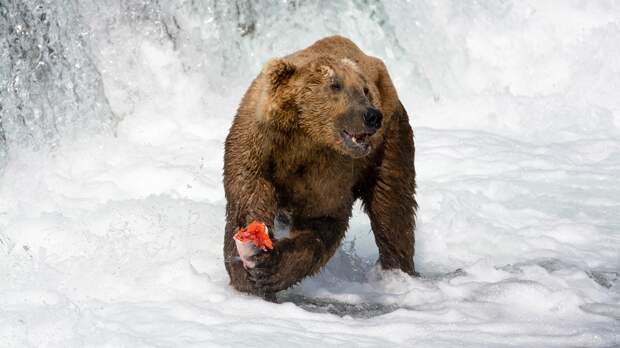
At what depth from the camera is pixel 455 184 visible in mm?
11016

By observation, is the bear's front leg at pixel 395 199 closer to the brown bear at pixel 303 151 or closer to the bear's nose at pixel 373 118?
the brown bear at pixel 303 151

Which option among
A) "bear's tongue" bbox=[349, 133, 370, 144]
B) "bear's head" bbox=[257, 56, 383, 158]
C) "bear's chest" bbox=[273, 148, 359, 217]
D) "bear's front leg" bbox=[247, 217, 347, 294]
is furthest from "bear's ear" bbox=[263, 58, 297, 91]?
"bear's front leg" bbox=[247, 217, 347, 294]

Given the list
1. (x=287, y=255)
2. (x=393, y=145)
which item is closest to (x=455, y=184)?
(x=393, y=145)

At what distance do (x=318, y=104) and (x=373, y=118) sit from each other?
0.38m

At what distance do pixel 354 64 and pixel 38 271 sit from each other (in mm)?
2404

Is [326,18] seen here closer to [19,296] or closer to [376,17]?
[376,17]

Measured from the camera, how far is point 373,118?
6363 millimetres

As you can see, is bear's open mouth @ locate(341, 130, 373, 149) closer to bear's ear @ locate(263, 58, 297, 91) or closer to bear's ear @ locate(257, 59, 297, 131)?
bear's ear @ locate(257, 59, 297, 131)

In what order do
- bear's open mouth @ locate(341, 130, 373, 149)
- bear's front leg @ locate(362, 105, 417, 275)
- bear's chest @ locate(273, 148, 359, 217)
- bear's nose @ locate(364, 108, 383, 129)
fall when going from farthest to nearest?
1. bear's front leg @ locate(362, 105, 417, 275)
2. bear's chest @ locate(273, 148, 359, 217)
3. bear's open mouth @ locate(341, 130, 373, 149)
4. bear's nose @ locate(364, 108, 383, 129)

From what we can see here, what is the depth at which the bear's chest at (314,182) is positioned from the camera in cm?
673

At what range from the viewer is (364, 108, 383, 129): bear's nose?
6.35 m

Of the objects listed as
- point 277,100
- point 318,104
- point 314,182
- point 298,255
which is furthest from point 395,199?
point 277,100

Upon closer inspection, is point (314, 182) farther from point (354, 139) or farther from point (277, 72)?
point (277, 72)

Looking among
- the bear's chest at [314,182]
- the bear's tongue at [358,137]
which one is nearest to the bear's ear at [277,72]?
the bear's chest at [314,182]
